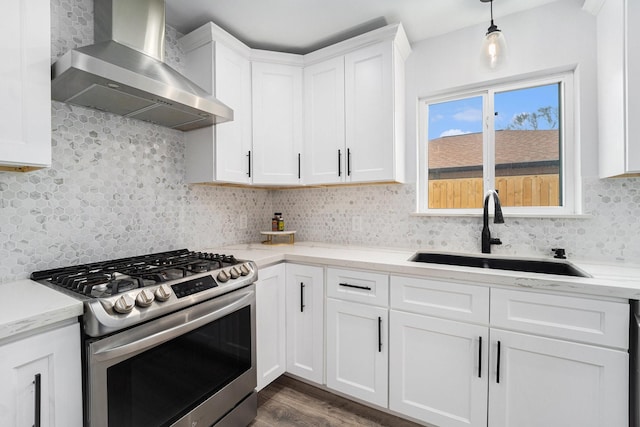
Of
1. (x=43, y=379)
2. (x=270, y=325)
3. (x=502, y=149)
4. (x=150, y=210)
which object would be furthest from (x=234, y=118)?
(x=502, y=149)

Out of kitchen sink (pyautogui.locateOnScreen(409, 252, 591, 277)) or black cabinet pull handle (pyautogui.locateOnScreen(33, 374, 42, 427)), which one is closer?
black cabinet pull handle (pyautogui.locateOnScreen(33, 374, 42, 427))

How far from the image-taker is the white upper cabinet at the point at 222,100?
200cm

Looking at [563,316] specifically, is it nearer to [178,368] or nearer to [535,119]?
[535,119]

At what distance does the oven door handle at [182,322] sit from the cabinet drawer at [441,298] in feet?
2.79

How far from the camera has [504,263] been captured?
6.36 feet

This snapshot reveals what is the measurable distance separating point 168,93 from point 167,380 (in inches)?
51.5

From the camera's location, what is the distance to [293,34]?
219 centimetres

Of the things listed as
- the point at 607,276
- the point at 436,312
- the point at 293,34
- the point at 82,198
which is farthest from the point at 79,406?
the point at 293,34

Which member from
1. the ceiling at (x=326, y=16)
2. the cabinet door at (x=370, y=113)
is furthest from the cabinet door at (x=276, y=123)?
the cabinet door at (x=370, y=113)

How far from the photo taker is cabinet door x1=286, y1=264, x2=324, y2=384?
1981 mm

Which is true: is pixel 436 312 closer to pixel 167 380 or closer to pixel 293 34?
pixel 167 380

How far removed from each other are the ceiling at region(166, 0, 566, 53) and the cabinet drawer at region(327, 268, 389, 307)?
1.65 metres

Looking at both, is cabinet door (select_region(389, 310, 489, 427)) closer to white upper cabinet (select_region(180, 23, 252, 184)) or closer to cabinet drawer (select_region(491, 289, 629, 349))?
cabinet drawer (select_region(491, 289, 629, 349))

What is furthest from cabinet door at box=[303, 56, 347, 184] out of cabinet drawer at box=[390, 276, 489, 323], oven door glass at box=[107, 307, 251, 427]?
oven door glass at box=[107, 307, 251, 427]
